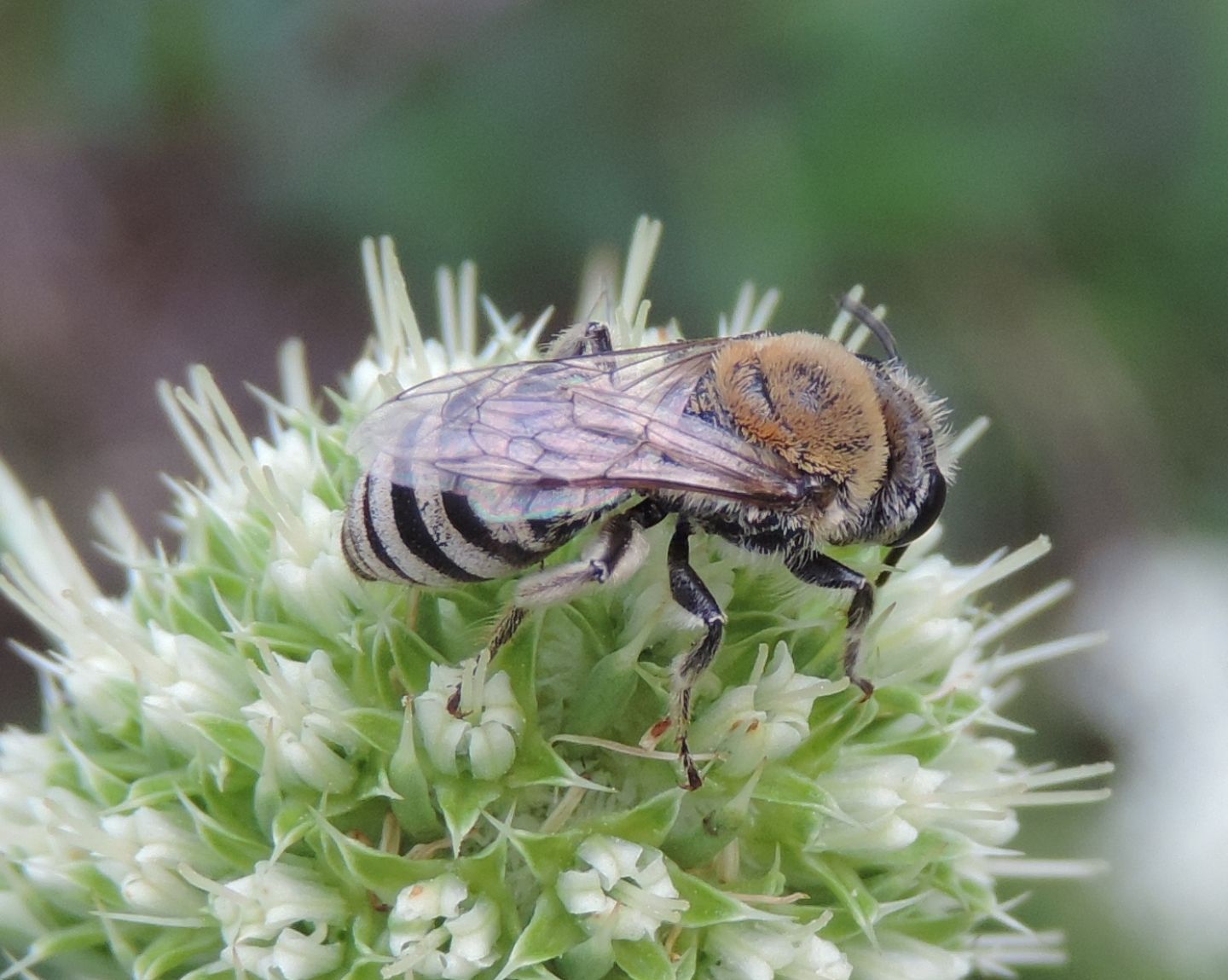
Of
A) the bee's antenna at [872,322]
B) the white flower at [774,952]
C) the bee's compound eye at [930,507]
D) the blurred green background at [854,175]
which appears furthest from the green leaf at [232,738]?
the blurred green background at [854,175]

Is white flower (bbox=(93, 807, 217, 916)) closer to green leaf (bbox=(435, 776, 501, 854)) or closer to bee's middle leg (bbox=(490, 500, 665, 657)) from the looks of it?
green leaf (bbox=(435, 776, 501, 854))

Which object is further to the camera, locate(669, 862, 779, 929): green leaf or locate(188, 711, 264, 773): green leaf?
locate(188, 711, 264, 773): green leaf

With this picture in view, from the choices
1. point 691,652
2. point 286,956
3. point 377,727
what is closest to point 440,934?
point 286,956

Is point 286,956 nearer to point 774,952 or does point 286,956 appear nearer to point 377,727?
point 377,727

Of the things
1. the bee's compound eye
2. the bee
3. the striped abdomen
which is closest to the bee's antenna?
the bee

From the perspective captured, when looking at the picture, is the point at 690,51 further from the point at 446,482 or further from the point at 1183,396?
the point at 446,482
